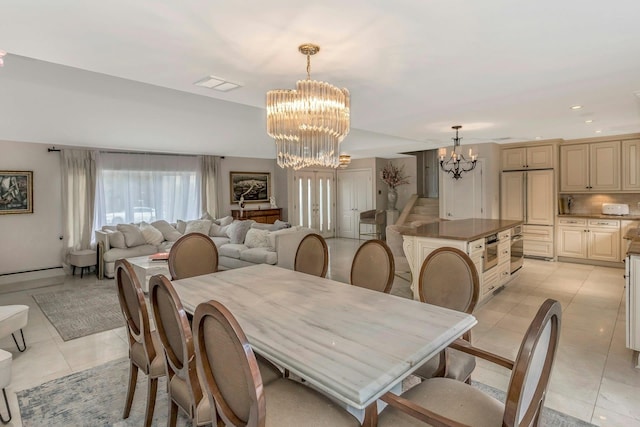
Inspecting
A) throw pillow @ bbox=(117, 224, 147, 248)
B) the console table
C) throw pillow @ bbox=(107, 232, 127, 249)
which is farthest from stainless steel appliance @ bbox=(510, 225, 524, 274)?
throw pillow @ bbox=(107, 232, 127, 249)

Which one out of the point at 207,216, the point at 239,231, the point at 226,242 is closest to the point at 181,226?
the point at 207,216

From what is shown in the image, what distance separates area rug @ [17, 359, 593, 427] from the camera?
2125mm

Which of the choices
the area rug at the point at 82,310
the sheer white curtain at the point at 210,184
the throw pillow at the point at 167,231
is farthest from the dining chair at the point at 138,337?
the sheer white curtain at the point at 210,184

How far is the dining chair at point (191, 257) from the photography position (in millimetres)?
3055

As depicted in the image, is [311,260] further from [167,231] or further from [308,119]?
[167,231]

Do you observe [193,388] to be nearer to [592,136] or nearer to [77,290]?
[77,290]

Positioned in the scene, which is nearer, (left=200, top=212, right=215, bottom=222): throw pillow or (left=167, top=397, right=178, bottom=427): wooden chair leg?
(left=167, top=397, right=178, bottom=427): wooden chair leg

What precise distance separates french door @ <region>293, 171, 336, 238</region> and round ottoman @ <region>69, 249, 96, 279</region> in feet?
15.8

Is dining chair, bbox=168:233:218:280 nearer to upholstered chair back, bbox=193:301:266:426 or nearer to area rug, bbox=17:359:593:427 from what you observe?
area rug, bbox=17:359:593:427

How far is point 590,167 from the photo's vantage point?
248 inches

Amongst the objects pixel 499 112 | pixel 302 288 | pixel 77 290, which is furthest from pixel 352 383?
pixel 77 290

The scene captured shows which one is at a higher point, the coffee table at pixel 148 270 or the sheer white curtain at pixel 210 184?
the sheer white curtain at pixel 210 184

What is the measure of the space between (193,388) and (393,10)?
2047 millimetres

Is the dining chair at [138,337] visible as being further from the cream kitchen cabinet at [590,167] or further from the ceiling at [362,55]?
the cream kitchen cabinet at [590,167]
